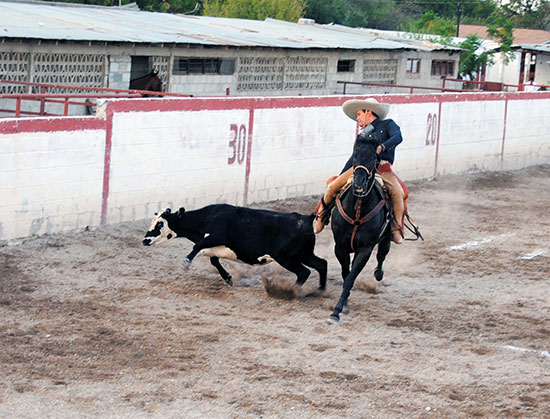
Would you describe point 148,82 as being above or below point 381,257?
above

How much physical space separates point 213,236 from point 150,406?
11.6 feet

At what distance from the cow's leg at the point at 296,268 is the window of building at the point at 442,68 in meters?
30.2

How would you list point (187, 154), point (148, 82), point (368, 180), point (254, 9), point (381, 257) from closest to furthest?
1. point (368, 180)
2. point (381, 257)
3. point (187, 154)
4. point (148, 82)
5. point (254, 9)

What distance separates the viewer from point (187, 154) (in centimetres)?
1442

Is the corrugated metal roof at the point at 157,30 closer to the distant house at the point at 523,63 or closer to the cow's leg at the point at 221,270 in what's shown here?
the distant house at the point at 523,63

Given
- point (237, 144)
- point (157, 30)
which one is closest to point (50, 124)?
point (237, 144)

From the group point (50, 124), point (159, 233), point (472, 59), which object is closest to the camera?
point (159, 233)

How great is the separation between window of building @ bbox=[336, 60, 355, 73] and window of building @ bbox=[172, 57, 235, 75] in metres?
6.46

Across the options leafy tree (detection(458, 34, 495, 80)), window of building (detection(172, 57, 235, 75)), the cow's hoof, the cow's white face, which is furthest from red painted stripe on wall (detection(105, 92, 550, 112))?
leafy tree (detection(458, 34, 495, 80))

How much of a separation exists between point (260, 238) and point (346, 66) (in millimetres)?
25491

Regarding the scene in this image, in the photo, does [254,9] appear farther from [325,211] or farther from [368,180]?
[368,180]

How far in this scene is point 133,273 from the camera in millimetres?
10898

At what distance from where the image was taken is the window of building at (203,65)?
90.0ft

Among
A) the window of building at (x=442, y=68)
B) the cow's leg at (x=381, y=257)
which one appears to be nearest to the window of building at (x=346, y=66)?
the window of building at (x=442, y=68)
